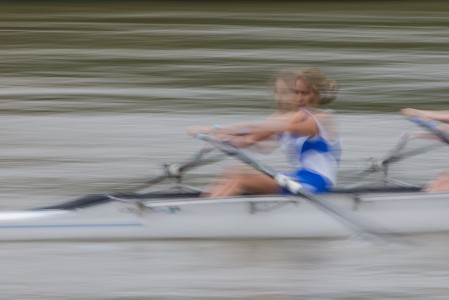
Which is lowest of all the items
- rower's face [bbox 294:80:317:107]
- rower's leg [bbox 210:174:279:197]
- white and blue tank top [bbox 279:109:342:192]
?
rower's leg [bbox 210:174:279:197]

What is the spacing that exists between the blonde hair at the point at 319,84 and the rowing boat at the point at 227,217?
652mm

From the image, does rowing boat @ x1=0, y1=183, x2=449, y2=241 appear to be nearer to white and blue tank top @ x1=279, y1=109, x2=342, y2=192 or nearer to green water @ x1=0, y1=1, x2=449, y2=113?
white and blue tank top @ x1=279, y1=109, x2=342, y2=192

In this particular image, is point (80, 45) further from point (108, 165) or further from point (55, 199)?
point (55, 199)

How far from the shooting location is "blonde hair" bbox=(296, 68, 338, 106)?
333 inches

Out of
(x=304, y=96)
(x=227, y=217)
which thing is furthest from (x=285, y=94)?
(x=227, y=217)

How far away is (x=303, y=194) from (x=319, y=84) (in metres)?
0.78

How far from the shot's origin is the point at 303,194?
8.30m

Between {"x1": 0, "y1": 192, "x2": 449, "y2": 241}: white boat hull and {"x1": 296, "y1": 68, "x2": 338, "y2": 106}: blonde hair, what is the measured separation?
26.1 inches

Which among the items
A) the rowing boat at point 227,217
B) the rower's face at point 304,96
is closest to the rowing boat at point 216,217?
the rowing boat at point 227,217

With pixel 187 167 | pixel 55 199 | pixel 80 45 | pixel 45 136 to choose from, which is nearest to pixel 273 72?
pixel 80 45

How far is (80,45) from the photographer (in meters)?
24.1

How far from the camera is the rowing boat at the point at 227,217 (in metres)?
8.43

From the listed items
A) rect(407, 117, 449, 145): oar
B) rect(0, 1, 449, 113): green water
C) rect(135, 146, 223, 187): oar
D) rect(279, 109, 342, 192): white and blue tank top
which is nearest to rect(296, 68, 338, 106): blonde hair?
rect(279, 109, 342, 192): white and blue tank top

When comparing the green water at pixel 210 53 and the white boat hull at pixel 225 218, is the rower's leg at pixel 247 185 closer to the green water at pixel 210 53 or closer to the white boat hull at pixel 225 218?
the white boat hull at pixel 225 218
